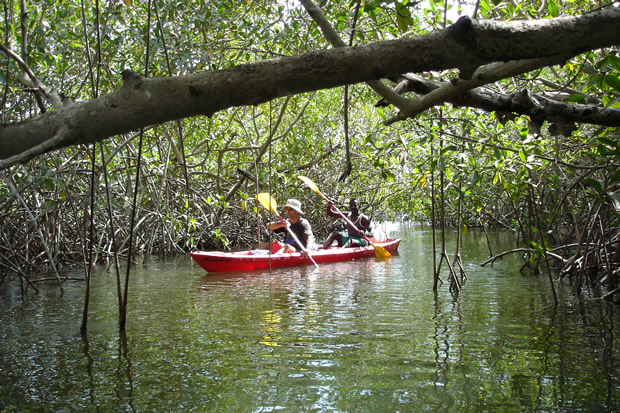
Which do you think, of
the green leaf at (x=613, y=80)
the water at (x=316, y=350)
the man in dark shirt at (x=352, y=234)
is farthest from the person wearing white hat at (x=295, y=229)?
the green leaf at (x=613, y=80)

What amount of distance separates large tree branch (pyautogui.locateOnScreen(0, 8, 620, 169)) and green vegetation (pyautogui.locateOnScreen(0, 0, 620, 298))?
1.92 ft

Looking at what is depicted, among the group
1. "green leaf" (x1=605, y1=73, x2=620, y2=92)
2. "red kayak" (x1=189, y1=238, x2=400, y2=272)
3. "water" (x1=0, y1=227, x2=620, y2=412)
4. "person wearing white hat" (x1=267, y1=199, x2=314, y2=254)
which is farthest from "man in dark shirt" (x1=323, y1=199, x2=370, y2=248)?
"green leaf" (x1=605, y1=73, x2=620, y2=92)

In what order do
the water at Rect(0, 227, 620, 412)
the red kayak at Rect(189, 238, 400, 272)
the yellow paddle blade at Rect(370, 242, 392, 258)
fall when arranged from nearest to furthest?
the water at Rect(0, 227, 620, 412) → the red kayak at Rect(189, 238, 400, 272) → the yellow paddle blade at Rect(370, 242, 392, 258)

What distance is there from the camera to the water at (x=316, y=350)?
286 cm

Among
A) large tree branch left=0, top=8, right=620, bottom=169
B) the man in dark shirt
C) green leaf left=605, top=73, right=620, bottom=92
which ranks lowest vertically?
the man in dark shirt

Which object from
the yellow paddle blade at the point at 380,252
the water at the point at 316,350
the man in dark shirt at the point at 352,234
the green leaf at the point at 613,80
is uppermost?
the green leaf at the point at 613,80

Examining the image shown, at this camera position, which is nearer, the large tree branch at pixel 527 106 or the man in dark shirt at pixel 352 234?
the large tree branch at pixel 527 106

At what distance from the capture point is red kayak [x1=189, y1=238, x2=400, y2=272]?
752cm

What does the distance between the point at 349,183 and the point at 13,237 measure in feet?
27.5

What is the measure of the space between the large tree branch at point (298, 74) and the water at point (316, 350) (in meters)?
1.75

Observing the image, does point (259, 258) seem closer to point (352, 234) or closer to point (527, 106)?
point (352, 234)

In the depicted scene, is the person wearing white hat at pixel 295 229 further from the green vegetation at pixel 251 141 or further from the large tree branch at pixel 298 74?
the large tree branch at pixel 298 74

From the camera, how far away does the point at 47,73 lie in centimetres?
634

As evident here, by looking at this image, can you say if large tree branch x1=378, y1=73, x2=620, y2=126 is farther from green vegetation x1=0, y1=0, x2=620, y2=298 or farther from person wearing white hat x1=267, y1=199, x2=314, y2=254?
person wearing white hat x1=267, y1=199, x2=314, y2=254
